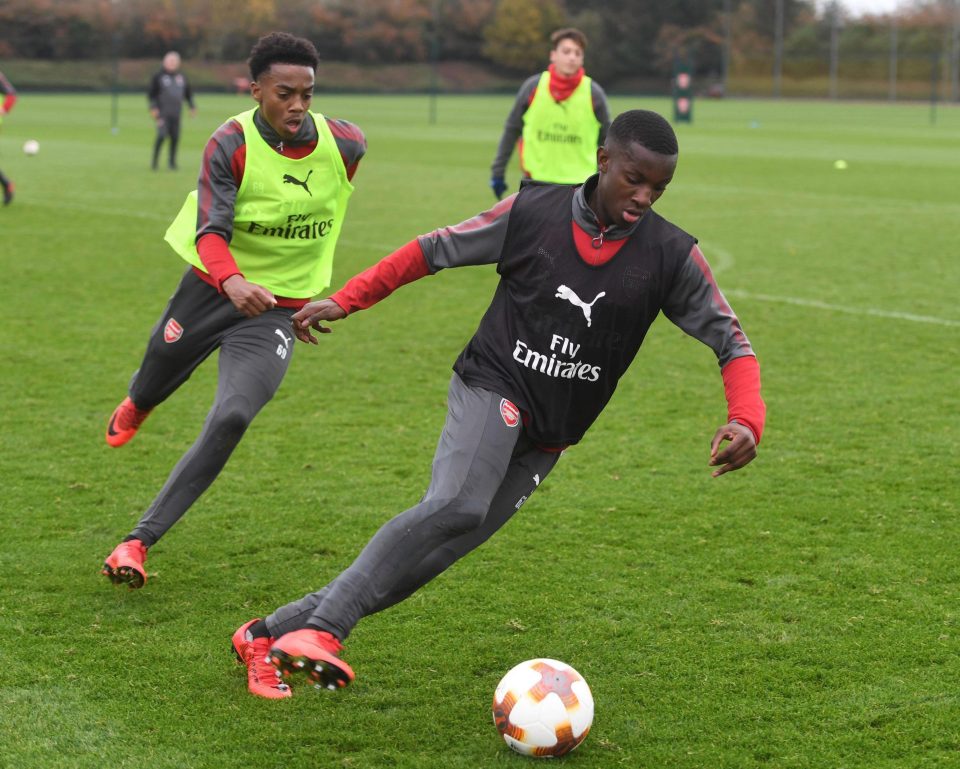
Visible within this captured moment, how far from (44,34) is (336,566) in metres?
62.1

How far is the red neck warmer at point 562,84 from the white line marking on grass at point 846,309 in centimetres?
235

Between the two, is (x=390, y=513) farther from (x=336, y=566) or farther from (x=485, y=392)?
(x=485, y=392)

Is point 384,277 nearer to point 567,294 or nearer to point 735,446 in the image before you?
point 567,294

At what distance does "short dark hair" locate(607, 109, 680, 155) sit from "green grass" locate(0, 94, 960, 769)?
1762 millimetres

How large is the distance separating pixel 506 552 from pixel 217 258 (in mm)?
1761

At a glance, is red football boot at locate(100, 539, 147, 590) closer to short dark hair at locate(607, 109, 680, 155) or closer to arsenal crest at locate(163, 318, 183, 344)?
arsenal crest at locate(163, 318, 183, 344)

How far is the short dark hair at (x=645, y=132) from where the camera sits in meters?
4.03

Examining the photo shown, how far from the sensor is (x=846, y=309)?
37.2 ft

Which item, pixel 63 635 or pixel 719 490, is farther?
pixel 719 490

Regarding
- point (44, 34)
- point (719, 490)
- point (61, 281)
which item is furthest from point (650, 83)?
point (719, 490)

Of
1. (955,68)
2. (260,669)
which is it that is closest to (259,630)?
(260,669)

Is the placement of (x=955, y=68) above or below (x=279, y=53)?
below

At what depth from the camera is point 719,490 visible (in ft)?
21.5

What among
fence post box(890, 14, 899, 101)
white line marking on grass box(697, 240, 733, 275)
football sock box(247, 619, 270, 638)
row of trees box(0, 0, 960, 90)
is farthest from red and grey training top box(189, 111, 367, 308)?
fence post box(890, 14, 899, 101)
